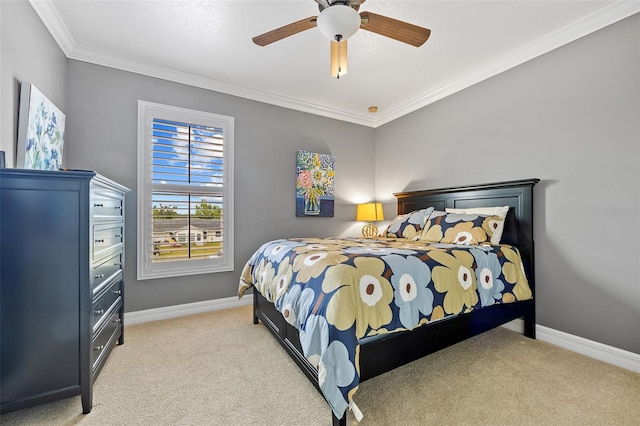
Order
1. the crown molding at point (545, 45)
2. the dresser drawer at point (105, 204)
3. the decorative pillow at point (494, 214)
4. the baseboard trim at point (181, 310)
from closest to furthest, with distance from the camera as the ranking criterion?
the dresser drawer at point (105, 204)
the crown molding at point (545, 45)
the decorative pillow at point (494, 214)
the baseboard trim at point (181, 310)

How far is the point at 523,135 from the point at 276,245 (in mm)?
2530

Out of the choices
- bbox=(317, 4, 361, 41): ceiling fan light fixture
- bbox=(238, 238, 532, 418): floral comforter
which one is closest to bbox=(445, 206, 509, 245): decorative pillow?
bbox=(238, 238, 532, 418): floral comforter

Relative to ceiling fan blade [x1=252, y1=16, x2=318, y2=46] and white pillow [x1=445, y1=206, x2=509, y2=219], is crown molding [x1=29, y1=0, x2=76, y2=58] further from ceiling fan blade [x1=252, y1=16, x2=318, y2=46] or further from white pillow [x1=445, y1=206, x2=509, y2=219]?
white pillow [x1=445, y1=206, x2=509, y2=219]

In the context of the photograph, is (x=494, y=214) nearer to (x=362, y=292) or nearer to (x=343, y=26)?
(x=362, y=292)

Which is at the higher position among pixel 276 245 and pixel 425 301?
pixel 276 245

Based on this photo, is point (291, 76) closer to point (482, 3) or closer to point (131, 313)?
point (482, 3)

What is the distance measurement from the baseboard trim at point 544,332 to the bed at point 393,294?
14 centimetres

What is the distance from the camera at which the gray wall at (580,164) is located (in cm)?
201

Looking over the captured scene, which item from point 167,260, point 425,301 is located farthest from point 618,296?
point 167,260

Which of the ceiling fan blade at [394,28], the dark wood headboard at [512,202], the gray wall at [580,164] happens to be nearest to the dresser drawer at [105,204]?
the ceiling fan blade at [394,28]

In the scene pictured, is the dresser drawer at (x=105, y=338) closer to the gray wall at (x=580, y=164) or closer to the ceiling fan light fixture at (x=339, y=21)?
the ceiling fan light fixture at (x=339, y=21)

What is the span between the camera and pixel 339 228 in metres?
4.08

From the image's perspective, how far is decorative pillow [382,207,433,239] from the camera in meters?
3.00

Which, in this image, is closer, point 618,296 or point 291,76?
point 618,296
